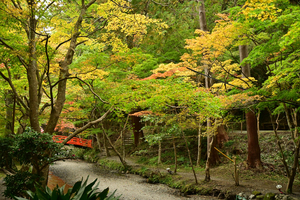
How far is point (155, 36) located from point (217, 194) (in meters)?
8.11

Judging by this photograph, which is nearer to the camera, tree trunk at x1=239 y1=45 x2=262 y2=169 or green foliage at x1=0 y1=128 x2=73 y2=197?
green foliage at x1=0 y1=128 x2=73 y2=197

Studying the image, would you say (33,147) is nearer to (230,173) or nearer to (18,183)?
(18,183)

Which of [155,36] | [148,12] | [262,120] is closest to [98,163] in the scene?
[155,36]

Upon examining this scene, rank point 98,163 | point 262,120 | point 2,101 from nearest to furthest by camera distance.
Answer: point 2,101
point 98,163
point 262,120

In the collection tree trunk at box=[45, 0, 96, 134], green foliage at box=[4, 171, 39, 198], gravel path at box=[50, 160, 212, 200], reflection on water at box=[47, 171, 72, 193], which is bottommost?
reflection on water at box=[47, 171, 72, 193]

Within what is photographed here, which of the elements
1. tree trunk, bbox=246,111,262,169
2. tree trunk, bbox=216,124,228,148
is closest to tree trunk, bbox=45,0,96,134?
tree trunk, bbox=246,111,262,169

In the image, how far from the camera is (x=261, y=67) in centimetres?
1533

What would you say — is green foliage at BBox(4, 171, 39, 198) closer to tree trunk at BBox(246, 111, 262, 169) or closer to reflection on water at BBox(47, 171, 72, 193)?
reflection on water at BBox(47, 171, 72, 193)

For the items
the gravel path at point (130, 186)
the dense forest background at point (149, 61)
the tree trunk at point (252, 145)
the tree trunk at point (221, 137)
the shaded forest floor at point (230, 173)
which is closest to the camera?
the dense forest background at point (149, 61)

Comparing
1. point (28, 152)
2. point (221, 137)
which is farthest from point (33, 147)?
point (221, 137)

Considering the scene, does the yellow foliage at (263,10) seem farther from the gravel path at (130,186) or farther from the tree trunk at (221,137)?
the tree trunk at (221,137)

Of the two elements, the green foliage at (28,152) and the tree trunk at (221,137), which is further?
the tree trunk at (221,137)

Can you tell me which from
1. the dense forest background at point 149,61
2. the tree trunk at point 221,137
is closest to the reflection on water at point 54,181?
the dense forest background at point 149,61

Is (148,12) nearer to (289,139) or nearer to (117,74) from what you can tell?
(117,74)
